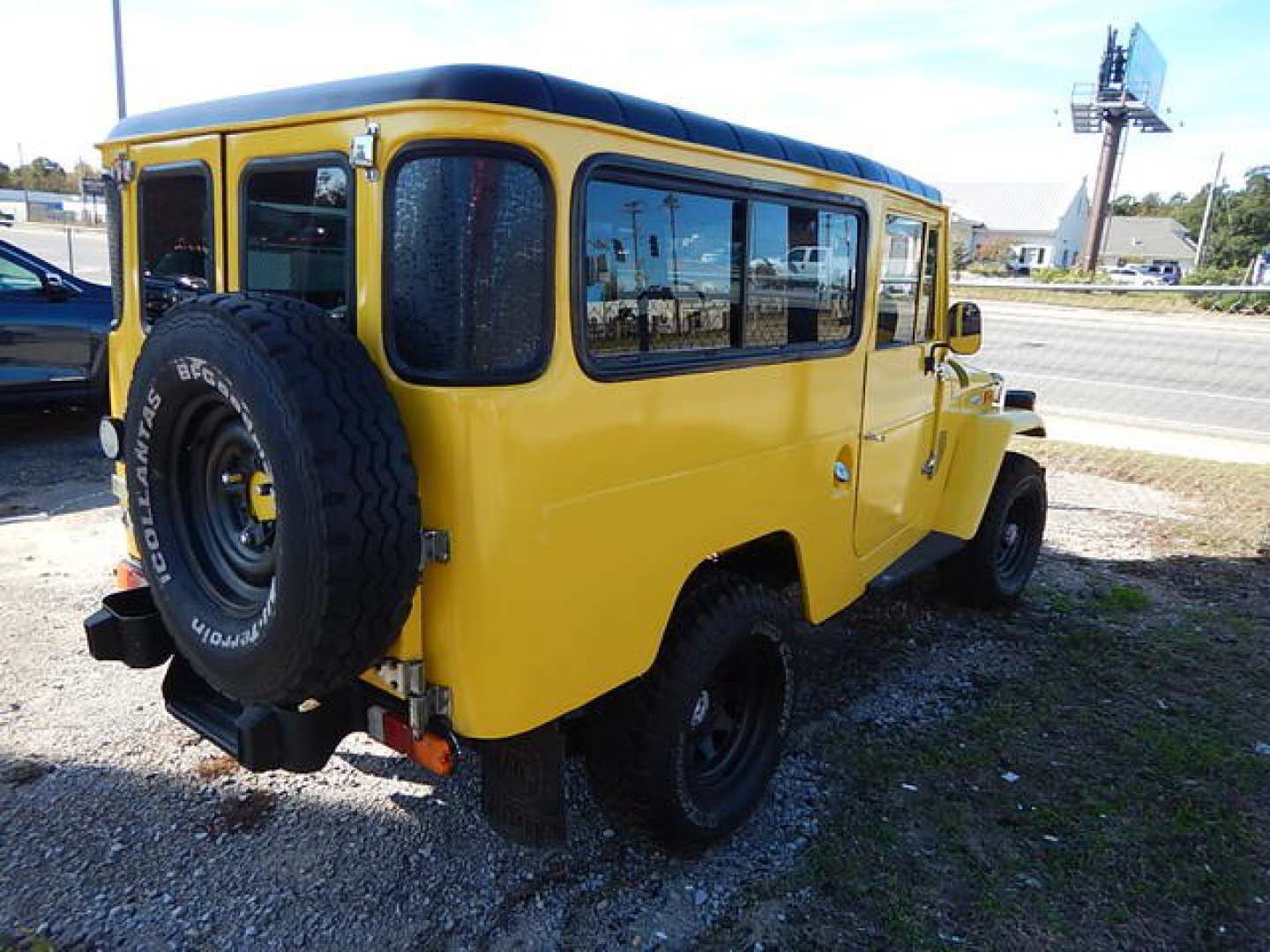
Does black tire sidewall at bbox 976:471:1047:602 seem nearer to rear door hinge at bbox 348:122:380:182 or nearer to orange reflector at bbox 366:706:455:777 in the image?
orange reflector at bbox 366:706:455:777

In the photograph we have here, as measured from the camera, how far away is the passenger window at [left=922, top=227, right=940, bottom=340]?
4.25m

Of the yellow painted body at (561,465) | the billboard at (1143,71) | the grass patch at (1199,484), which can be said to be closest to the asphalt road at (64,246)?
the grass patch at (1199,484)

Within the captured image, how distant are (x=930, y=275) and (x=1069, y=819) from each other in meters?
2.44

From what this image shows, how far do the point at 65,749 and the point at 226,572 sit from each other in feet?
5.32

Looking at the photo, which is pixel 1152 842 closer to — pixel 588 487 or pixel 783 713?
pixel 783 713

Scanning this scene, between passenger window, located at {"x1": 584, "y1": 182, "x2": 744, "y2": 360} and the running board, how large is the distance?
62.5 inches

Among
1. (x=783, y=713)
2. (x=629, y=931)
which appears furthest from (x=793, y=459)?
(x=629, y=931)

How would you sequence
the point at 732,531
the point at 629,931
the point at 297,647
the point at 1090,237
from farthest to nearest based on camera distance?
the point at 1090,237 < the point at 732,531 < the point at 629,931 < the point at 297,647

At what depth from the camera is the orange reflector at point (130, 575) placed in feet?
10.0

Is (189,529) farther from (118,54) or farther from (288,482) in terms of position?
(118,54)

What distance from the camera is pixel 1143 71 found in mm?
46219

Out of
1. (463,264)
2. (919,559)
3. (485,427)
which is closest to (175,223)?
(463,264)

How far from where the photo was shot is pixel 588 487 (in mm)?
2338

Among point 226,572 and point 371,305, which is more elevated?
point 371,305
